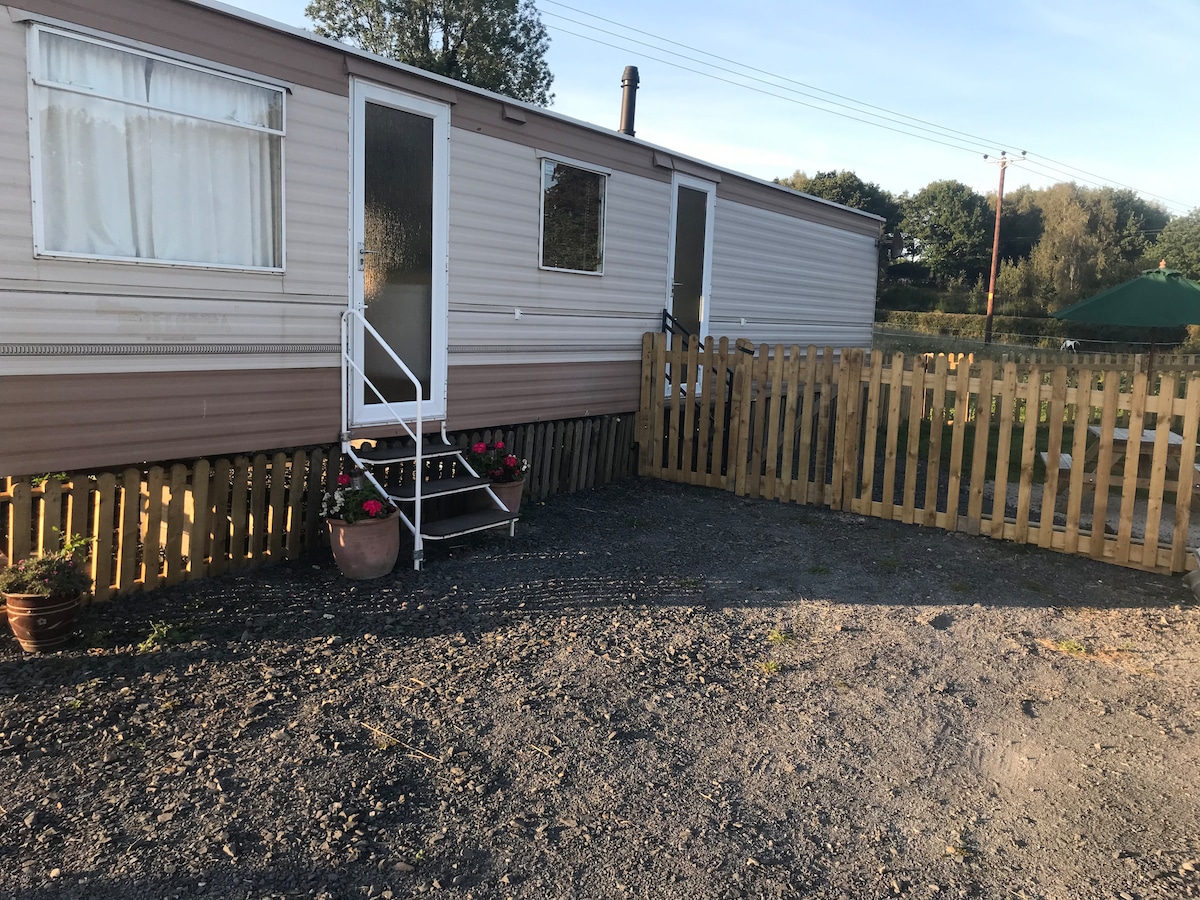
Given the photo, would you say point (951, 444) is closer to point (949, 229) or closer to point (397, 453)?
point (397, 453)

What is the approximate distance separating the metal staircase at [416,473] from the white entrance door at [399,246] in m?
0.09

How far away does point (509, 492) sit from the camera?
6828mm

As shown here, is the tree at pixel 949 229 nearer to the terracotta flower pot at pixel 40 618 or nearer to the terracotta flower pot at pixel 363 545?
the terracotta flower pot at pixel 363 545

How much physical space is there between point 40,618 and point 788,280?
31.8 feet

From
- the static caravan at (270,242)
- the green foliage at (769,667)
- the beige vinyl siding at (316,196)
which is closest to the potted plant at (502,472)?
the static caravan at (270,242)

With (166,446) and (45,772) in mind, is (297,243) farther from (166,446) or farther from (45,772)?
(45,772)

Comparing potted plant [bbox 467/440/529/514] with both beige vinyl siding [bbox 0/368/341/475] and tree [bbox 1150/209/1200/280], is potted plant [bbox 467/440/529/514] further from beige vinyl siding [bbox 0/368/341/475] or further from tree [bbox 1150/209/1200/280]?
tree [bbox 1150/209/1200/280]

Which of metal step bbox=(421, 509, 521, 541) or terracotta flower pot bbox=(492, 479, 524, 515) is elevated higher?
terracotta flower pot bbox=(492, 479, 524, 515)

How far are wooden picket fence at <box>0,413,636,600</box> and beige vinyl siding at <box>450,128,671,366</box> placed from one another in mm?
1743

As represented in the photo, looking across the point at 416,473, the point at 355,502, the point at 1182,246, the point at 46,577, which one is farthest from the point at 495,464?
the point at 1182,246

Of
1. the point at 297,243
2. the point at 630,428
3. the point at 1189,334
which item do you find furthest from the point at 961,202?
the point at 297,243

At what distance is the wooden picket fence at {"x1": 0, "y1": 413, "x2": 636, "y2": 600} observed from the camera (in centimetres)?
489

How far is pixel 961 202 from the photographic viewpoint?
56.8 m

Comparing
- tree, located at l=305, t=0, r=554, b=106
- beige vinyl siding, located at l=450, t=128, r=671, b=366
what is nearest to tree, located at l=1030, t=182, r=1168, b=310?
tree, located at l=305, t=0, r=554, b=106
